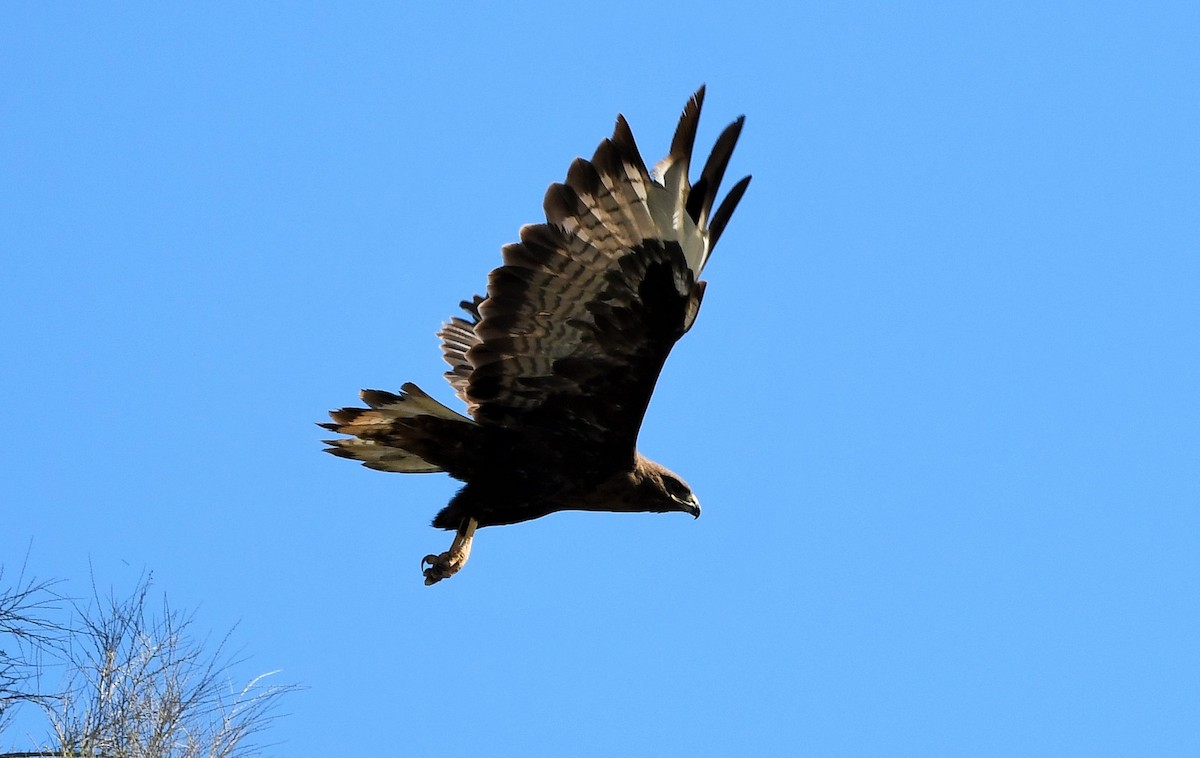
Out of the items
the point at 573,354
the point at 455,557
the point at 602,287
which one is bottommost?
the point at 455,557

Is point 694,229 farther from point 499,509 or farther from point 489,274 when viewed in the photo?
point 499,509

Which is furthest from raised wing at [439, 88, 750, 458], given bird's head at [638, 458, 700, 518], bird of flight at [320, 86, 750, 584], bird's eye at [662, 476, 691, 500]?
bird's eye at [662, 476, 691, 500]

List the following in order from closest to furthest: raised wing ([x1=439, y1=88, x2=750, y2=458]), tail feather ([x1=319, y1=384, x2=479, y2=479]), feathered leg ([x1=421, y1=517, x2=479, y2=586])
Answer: raised wing ([x1=439, y1=88, x2=750, y2=458]) < tail feather ([x1=319, y1=384, x2=479, y2=479]) < feathered leg ([x1=421, y1=517, x2=479, y2=586])

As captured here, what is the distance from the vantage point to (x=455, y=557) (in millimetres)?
9844

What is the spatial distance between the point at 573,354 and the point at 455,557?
55.8 inches

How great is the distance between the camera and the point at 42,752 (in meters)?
8.48

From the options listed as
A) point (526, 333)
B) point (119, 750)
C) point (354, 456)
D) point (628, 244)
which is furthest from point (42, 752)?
point (628, 244)

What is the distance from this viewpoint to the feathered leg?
9.84 meters

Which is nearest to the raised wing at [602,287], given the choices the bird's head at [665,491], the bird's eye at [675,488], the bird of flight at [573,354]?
the bird of flight at [573,354]

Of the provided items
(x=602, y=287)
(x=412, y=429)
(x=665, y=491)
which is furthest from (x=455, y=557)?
(x=602, y=287)

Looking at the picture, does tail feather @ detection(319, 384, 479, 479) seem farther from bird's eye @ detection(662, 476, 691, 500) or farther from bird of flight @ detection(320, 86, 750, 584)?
bird's eye @ detection(662, 476, 691, 500)

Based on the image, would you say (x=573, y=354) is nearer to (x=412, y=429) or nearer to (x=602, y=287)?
(x=602, y=287)

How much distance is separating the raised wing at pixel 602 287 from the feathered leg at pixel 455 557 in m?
0.76

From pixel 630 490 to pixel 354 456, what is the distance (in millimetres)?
1529
